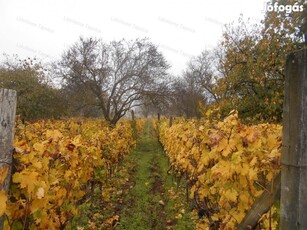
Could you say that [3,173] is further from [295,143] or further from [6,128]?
[295,143]

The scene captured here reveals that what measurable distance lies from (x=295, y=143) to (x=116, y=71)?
21.2m

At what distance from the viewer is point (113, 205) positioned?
6434mm

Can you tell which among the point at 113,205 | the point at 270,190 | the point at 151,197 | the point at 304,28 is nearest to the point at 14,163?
the point at 270,190

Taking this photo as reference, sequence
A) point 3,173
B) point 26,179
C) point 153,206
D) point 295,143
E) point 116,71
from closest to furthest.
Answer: point 295,143 → point 3,173 → point 26,179 → point 153,206 → point 116,71

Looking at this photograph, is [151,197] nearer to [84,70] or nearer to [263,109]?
[263,109]

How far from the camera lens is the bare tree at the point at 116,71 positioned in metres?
20.7

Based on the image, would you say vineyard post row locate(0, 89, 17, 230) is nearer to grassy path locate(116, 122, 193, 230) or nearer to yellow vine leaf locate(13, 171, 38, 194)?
yellow vine leaf locate(13, 171, 38, 194)

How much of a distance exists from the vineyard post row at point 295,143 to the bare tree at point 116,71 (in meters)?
19.8

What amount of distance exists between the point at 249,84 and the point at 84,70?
1408cm

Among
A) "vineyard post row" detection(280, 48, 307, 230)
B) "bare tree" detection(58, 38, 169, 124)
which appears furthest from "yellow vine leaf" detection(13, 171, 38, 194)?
"bare tree" detection(58, 38, 169, 124)

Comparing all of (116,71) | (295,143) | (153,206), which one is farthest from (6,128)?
(116,71)

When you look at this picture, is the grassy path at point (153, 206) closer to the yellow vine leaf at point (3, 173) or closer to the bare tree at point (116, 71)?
the yellow vine leaf at point (3, 173)

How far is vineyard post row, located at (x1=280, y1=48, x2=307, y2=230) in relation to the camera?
1249 millimetres

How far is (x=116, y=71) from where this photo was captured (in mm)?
21922
